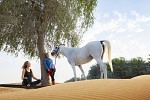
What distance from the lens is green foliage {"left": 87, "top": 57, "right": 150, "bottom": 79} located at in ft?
55.7

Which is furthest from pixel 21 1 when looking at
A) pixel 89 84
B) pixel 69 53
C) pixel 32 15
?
pixel 89 84

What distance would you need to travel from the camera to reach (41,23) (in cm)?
1820

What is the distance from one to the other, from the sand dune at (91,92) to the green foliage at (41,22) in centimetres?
1585

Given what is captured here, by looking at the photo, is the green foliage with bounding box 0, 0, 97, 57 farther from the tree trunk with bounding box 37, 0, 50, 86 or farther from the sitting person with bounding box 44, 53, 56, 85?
the sitting person with bounding box 44, 53, 56, 85

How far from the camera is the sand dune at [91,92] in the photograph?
1109mm

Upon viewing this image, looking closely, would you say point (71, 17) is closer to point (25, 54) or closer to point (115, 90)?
point (25, 54)

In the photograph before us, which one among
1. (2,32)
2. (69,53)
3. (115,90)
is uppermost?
(2,32)

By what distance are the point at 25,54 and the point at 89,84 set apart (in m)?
18.4

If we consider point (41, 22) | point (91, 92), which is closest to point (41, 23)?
point (41, 22)

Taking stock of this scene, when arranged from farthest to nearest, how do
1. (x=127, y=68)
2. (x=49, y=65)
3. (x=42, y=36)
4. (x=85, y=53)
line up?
(x=42, y=36) < (x=127, y=68) < (x=85, y=53) < (x=49, y=65)

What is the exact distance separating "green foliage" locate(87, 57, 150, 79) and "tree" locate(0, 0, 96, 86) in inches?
88.6

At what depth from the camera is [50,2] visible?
17969mm

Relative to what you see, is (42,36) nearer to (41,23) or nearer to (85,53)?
(41,23)

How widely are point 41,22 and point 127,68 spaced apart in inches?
191
